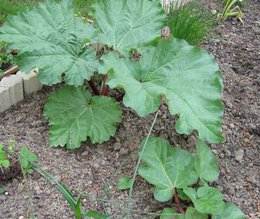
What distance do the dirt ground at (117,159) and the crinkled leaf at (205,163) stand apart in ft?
0.46

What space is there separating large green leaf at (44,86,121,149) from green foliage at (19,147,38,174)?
0.56ft

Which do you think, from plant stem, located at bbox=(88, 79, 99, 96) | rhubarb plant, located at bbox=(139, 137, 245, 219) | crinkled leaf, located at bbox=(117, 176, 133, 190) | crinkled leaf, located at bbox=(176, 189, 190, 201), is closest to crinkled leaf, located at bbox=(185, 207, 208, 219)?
rhubarb plant, located at bbox=(139, 137, 245, 219)

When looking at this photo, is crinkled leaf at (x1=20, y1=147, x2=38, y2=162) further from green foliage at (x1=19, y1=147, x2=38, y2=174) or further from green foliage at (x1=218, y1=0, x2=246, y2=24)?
green foliage at (x1=218, y1=0, x2=246, y2=24)

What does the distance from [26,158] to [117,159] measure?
501 millimetres

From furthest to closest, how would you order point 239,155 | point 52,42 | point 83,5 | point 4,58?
point 83,5 → point 4,58 → point 239,155 → point 52,42

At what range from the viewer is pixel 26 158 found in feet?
7.45

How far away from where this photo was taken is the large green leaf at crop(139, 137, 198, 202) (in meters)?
2.30

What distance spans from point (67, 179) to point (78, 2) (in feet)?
5.90

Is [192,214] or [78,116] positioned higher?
[78,116]

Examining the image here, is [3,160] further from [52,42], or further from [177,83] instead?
[177,83]

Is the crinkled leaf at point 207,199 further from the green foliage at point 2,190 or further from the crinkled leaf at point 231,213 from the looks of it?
the green foliage at point 2,190

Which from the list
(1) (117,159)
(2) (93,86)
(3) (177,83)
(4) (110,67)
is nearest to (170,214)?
(1) (117,159)

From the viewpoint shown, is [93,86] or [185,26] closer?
[93,86]

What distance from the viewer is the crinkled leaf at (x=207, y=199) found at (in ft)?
7.14
